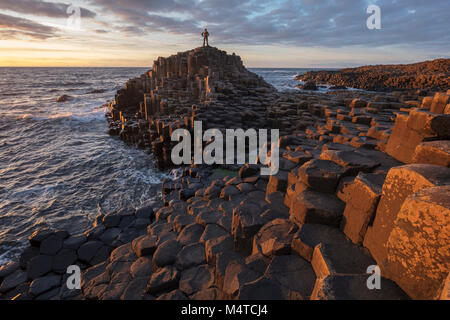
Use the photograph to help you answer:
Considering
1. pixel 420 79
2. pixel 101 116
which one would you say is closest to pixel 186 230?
pixel 101 116

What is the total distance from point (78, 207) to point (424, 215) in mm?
10238

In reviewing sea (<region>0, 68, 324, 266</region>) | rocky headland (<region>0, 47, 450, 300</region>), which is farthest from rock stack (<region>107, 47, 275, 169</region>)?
rocky headland (<region>0, 47, 450, 300</region>)

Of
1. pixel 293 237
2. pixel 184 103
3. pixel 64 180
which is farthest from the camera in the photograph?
pixel 184 103

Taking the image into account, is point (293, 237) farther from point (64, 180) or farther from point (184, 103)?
point (184, 103)

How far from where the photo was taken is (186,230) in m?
4.92

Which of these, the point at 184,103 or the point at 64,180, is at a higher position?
the point at 184,103

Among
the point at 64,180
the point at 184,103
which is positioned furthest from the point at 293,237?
the point at 184,103

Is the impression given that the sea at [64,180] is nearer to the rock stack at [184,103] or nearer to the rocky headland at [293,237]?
the rock stack at [184,103]

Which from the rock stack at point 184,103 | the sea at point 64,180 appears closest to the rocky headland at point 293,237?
the sea at point 64,180

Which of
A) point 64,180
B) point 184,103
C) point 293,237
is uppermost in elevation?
point 184,103

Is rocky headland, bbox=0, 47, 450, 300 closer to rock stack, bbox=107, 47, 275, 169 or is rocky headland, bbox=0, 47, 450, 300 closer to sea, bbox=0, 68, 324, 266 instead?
sea, bbox=0, 68, 324, 266

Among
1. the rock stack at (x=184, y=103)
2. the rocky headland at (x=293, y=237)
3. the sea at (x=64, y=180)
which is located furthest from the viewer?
the rock stack at (x=184, y=103)
